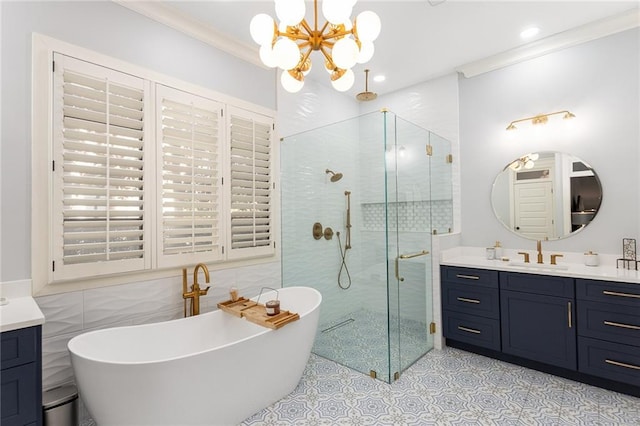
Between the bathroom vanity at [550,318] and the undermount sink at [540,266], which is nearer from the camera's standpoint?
the bathroom vanity at [550,318]

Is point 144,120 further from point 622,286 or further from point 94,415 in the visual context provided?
point 622,286

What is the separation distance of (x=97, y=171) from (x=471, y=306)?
3221 mm

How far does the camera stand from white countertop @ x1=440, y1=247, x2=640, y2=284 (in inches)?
90.9

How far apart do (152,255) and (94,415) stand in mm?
983

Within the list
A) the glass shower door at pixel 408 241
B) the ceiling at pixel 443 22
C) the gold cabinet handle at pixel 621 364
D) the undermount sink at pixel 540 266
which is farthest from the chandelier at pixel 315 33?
the gold cabinet handle at pixel 621 364

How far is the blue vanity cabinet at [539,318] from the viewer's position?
2424 mm

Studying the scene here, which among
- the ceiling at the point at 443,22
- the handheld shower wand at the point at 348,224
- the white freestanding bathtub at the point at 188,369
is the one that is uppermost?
the ceiling at the point at 443,22

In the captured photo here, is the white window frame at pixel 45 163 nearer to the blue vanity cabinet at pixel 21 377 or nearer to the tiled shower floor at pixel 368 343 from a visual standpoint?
the blue vanity cabinet at pixel 21 377

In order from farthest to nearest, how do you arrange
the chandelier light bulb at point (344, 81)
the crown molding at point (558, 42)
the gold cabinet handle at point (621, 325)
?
the crown molding at point (558, 42) < the gold cabinet handle at point (621, 325) < the chandelier light bulb at point (344, 81)

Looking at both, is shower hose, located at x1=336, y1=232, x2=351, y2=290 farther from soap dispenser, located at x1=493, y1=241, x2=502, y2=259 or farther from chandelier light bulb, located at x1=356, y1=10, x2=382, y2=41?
chandelier light bulb, located at x1=356, y1=10, x2=382, y2=41

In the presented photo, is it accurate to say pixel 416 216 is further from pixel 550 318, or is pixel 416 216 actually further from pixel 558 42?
pixel 558 42

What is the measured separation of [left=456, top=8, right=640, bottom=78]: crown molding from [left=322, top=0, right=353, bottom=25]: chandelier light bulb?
2481mm

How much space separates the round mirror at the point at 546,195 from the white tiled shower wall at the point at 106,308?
278 cm

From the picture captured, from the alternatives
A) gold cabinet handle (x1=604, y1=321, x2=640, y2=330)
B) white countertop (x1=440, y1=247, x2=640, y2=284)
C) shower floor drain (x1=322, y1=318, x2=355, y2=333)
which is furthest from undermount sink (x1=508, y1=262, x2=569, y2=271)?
shower floor drain (x1=322, y1=318, x2=355, y2=333)
